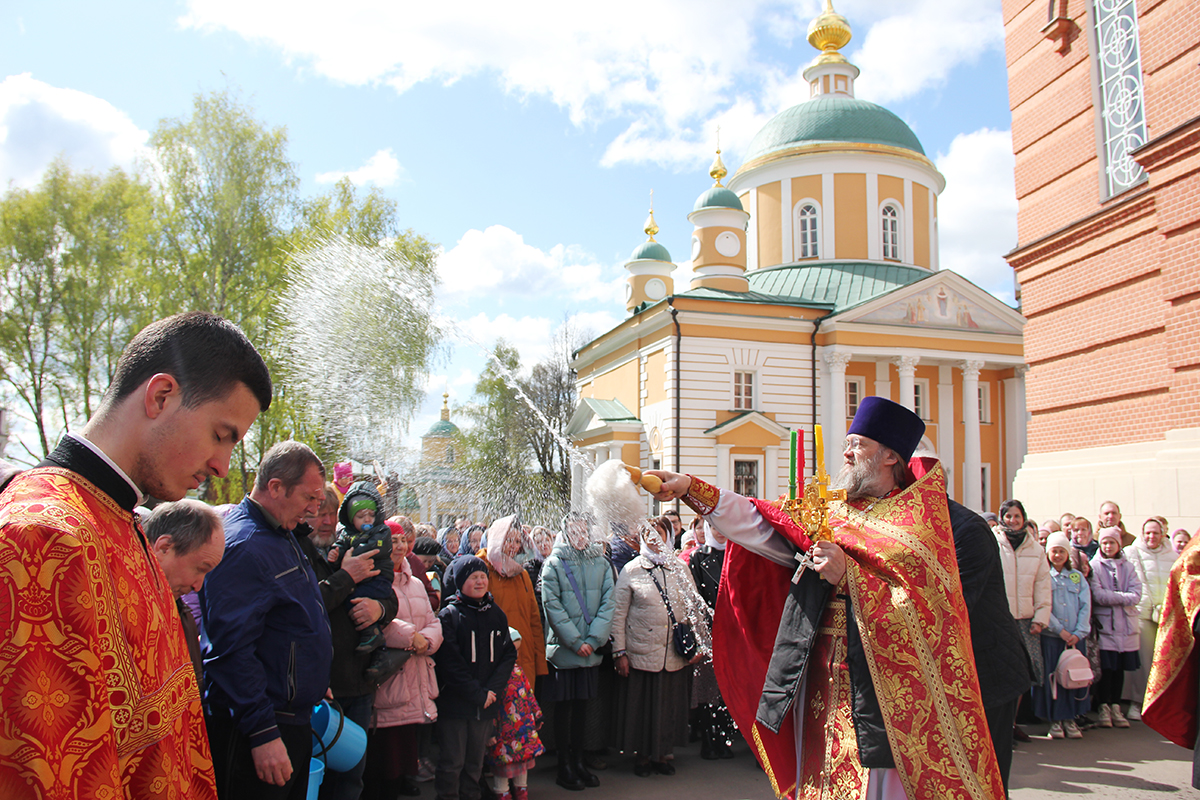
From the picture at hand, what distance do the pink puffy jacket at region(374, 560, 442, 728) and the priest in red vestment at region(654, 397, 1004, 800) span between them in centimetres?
216

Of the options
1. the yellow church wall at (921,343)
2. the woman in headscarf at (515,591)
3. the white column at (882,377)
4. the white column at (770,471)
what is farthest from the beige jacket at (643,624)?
the white column at (882,377)

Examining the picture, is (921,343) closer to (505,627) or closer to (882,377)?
(882,377)

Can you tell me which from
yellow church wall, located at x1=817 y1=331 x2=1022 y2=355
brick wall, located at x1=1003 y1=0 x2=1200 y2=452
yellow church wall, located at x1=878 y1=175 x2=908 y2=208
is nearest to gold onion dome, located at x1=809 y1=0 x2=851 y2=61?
yellow church wall, located at x1=878 y1=175 x2=908 y2=208

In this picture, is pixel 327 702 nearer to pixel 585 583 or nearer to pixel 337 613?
pixel 337 613

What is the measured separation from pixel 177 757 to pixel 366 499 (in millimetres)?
2867

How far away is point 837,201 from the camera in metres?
33.5

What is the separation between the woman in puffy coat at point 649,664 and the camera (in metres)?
6.20

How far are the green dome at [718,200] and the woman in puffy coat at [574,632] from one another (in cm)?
2675

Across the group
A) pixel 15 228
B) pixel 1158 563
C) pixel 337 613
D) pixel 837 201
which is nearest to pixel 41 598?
pixel 337 613

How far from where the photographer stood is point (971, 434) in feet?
98.9

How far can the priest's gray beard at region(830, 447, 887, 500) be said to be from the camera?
3.55m

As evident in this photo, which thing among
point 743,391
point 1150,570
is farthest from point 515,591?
point 743,391

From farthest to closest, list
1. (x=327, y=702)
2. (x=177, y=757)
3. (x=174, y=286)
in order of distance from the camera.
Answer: (x=174, y=286) → (x=327, y=702) → (x=177, y=757)

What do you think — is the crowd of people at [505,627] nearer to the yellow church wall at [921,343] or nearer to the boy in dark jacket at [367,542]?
the boy in dark jacket at [367,542]
